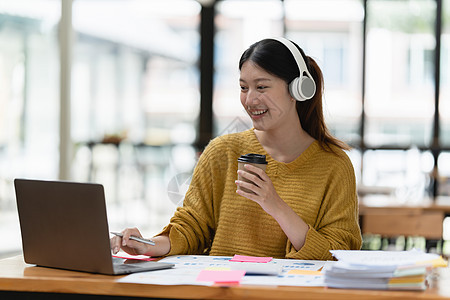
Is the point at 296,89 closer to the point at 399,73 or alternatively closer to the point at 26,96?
the point at 26,96

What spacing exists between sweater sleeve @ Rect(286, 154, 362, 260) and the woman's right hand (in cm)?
37

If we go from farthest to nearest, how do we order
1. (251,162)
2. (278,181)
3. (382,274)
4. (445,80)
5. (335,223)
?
1. (445,80)
2. (278,181)
3. (335,223)
4. (251,162)
5. (382,274)

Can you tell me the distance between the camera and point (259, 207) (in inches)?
84.1

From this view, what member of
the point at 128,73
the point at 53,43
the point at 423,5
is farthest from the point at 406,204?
the point at 128,73

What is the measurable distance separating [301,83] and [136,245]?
2.33 feet

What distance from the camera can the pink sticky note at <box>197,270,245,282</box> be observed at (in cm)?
156

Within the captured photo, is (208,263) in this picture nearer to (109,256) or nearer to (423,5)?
(109,256)

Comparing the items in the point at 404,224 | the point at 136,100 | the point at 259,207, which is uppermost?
the point at 136,100

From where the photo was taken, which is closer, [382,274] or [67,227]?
[382,274]

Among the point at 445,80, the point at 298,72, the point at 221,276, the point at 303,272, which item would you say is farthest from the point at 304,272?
the point at 445,80

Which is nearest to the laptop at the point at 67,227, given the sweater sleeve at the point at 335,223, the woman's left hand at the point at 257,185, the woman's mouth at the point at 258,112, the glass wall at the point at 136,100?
the woman's left hand at the point at 257,185

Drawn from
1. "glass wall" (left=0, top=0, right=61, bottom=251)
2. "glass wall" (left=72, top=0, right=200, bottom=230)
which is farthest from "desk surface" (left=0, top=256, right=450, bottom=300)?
"glass wall" (left=72, top=0, right=200, bottom=230)

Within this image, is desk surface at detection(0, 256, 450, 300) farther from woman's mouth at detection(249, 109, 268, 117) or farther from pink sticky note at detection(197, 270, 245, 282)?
woman's mouth at detection(249, 109, 268, 117)

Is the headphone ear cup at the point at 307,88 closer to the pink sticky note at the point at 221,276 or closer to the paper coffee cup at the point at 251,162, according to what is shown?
the paper coffee cup at the point at 251,162
